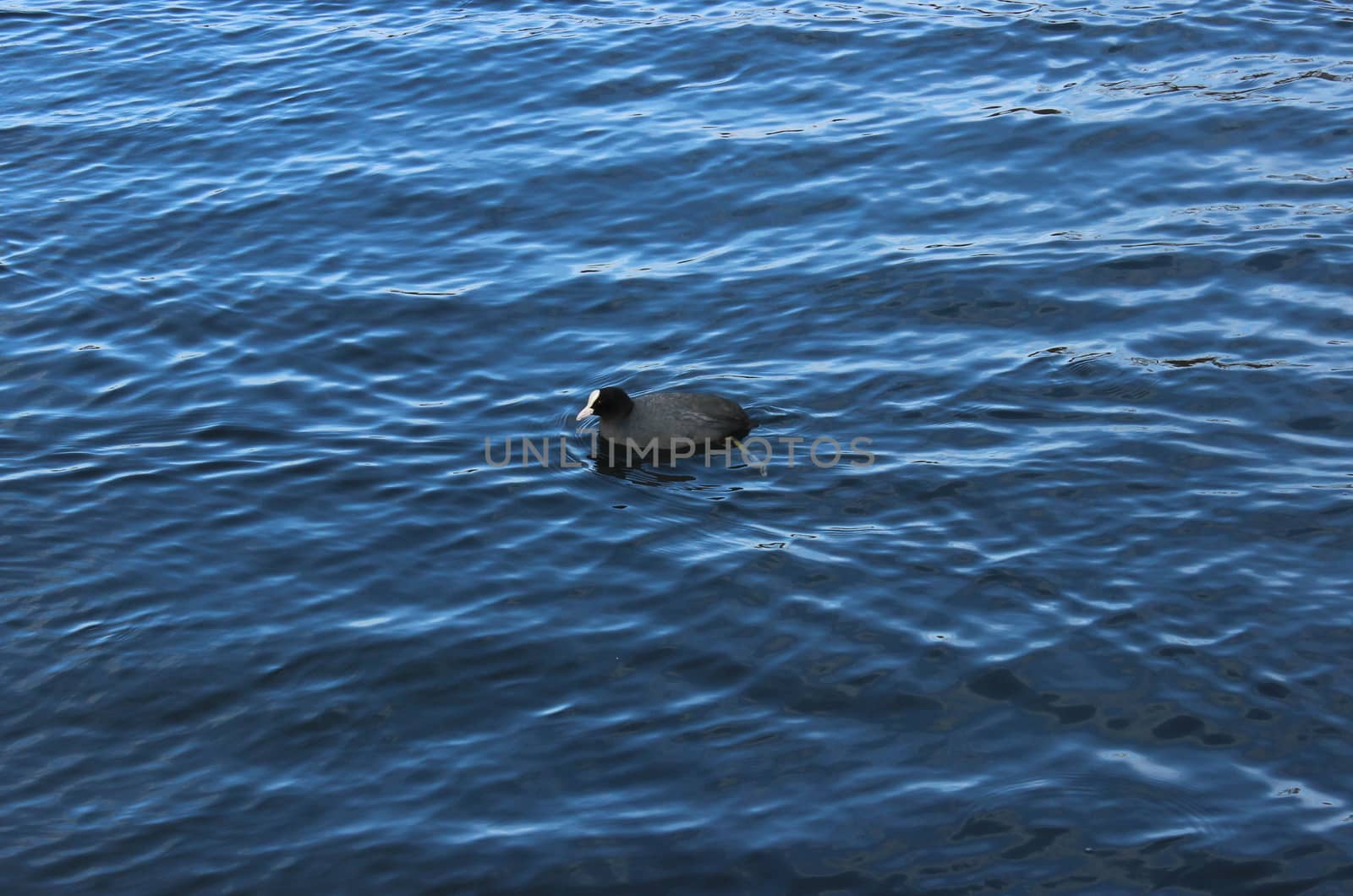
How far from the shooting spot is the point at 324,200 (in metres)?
16.1

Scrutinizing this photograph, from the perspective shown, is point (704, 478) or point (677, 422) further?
point (677, 422)

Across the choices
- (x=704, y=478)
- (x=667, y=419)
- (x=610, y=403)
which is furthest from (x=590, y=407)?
(x=704, y=478)

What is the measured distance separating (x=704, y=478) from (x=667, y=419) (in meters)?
0.56

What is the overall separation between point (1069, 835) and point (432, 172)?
11.8 meters

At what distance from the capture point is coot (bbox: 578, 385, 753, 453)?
36.1ft

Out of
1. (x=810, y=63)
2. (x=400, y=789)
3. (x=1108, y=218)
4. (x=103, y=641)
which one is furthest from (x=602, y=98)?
(x=400, y=789)

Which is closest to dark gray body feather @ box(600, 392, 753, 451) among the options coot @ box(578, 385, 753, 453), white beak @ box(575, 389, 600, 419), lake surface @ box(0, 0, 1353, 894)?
coot @ box(578, 385, 753, 453)

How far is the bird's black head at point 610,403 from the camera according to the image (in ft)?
36.4

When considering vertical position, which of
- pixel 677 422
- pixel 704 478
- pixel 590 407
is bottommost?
pixel 704 478

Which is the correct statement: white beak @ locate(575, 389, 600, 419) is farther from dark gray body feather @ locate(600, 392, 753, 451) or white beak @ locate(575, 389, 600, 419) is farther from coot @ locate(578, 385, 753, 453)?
dark gray body feather @ locate(600, 392, 753, 451)

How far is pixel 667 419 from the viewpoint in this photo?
36.2 ft

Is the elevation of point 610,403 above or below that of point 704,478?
above

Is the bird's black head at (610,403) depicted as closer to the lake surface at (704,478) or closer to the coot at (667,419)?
the coot at (667,419)

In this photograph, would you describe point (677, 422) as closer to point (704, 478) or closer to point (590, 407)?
point (704, 478)
